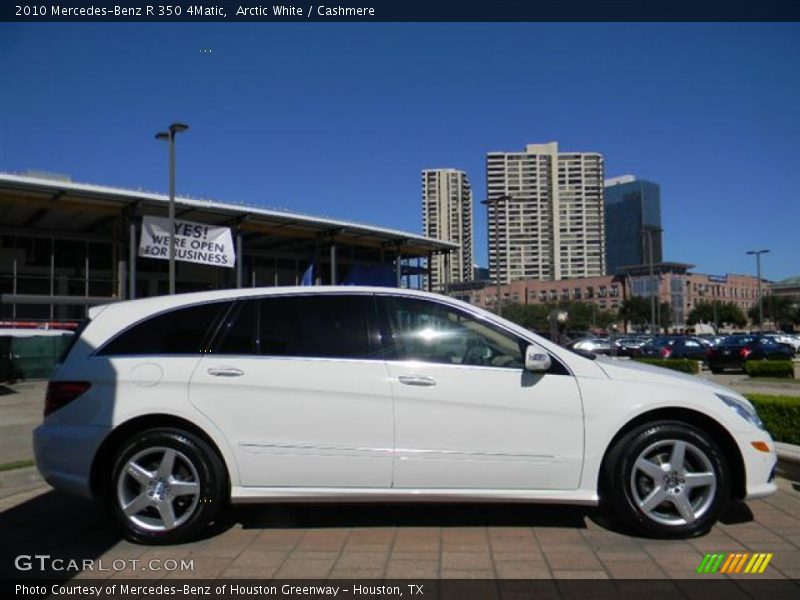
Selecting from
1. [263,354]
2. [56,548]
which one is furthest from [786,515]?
[56,548]

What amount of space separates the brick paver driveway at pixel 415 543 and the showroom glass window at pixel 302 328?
4.16ft

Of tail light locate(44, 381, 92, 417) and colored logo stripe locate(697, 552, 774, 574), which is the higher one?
tail light locate(44, 381, 92, 417)

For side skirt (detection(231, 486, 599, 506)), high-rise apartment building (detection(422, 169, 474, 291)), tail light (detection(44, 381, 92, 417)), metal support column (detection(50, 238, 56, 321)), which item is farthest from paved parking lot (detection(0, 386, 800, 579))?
high-rise apartment building (detection(422, 169, 474, 291))

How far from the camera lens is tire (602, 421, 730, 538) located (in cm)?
441

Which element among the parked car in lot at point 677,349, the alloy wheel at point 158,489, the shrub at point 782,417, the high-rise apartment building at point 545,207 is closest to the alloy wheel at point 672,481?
the alloy wheel at point 158,489

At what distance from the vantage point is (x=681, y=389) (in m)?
4.54

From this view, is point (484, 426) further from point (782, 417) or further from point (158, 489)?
point (782, 417)

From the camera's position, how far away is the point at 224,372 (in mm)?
4543

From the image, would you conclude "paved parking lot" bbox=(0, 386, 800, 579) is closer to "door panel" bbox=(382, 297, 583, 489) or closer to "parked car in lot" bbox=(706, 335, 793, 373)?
"door panel" bbox=(382, 297, 583, 489)

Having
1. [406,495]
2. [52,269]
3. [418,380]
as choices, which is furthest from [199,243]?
[406,495]

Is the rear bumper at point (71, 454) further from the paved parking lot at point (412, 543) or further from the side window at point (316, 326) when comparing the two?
the side window at point (316, 326)

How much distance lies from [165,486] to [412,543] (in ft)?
5.50

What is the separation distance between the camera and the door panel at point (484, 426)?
4.39m

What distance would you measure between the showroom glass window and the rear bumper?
Result: 102 centimetres
